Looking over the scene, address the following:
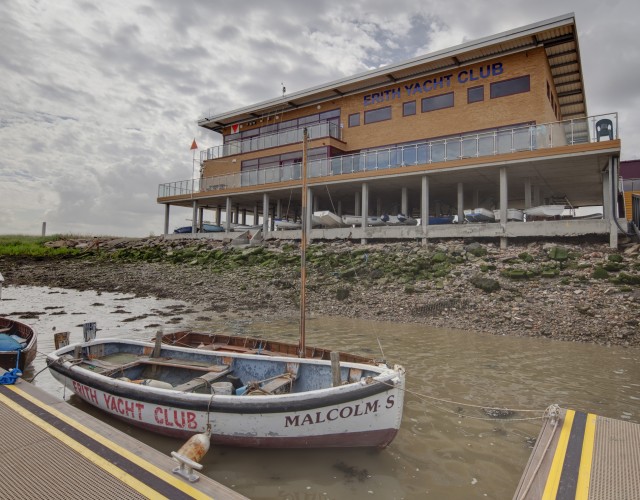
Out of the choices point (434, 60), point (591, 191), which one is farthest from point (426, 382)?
point (591, 191)

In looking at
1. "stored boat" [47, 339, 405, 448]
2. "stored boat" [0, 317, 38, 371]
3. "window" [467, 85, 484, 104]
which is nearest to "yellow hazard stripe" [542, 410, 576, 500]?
"stored boat" [47, 339, 405, 448]

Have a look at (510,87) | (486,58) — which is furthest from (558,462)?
(486,58)

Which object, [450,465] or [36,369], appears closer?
[450,465]

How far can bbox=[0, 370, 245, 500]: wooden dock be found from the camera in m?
3.78

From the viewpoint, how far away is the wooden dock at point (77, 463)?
3.78 metres

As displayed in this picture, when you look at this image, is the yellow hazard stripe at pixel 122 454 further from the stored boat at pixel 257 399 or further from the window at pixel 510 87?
the window at pixel 510 87

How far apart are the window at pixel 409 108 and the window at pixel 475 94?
3700 mm

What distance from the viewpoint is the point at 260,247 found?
2752 cm

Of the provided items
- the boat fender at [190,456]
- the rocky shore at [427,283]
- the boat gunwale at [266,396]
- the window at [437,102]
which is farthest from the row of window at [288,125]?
the boat fender at [190,456]

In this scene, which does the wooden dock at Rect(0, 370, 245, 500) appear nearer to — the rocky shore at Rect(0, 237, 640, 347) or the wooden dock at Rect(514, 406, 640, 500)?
the wooden dock at Rect(514, 406, 640, 500)

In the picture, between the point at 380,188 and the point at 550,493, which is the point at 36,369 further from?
the point at 380,188

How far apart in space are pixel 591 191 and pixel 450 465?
92.7 ft

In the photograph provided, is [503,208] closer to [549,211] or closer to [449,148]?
[549,211]

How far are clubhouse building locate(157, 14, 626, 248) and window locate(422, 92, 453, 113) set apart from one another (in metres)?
0.07
